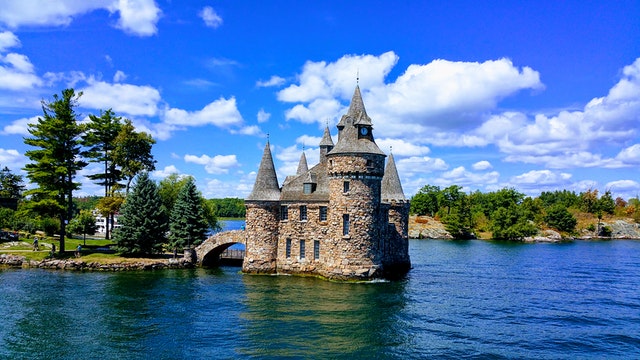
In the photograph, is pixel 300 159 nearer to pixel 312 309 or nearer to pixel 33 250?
pixel 312 309

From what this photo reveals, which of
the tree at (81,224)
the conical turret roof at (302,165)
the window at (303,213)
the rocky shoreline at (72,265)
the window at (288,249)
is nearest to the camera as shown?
the window at (303,213)

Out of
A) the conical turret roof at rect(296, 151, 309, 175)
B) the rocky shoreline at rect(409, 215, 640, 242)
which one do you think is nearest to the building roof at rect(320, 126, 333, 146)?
the conical turret roof at rect(296, 151, 309, 175)

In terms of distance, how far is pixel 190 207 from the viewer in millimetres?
51438

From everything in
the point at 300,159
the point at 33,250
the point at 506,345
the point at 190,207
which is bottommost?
the point at 506,345

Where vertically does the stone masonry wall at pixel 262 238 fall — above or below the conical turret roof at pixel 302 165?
below

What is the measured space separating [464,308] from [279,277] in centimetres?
1638

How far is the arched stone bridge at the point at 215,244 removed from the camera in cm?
4612

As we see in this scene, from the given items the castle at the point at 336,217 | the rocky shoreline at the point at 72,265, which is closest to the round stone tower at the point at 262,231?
the castle at the point at 336,217

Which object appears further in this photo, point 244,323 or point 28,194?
point 28,194

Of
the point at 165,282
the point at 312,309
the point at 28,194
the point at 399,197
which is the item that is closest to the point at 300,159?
the point at 399,197

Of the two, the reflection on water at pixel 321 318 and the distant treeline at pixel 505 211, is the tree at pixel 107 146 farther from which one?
the distant treeline at pixel 505 211

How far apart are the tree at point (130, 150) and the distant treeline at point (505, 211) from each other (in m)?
76.1

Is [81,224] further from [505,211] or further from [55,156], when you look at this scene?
[505,211]

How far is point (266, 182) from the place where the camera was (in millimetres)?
44312
